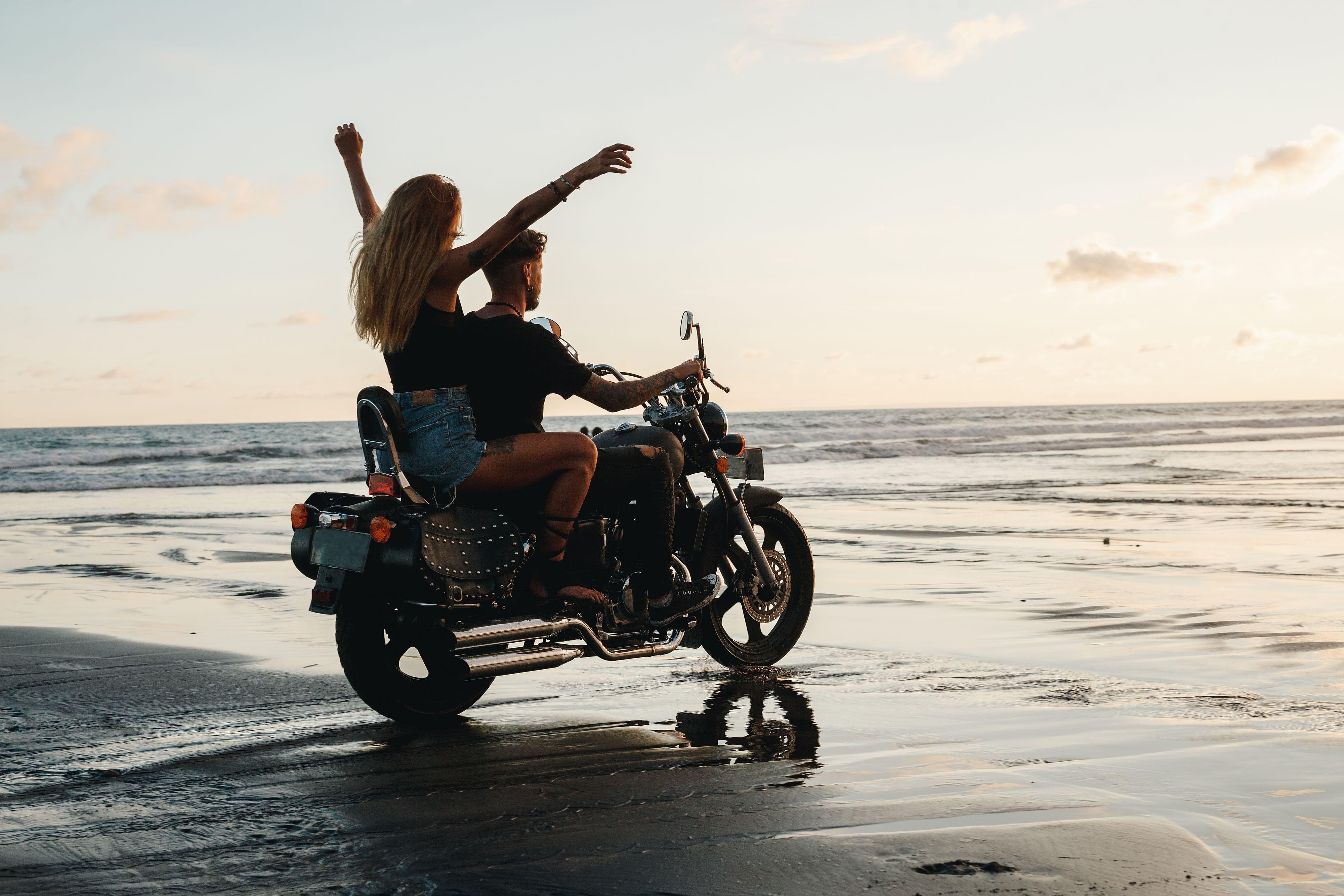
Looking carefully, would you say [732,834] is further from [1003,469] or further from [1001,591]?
[1003,469]

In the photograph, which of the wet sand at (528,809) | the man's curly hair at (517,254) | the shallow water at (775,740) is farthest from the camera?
the man's curly hair at (517,254)

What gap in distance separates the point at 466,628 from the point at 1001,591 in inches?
185

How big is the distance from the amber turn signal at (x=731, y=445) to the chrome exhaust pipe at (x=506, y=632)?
1.27 metres

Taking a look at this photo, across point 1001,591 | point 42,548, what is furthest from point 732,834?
point 42,548

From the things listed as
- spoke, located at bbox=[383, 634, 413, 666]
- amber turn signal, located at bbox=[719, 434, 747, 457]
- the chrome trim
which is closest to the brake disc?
amber turn signal, located at bbox=[719, 434, 747, 457]

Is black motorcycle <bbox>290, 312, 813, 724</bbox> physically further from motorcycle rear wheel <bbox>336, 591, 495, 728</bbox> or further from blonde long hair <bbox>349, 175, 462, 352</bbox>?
blonde long hair <bbox>349, 175, 462, 352</bbox>

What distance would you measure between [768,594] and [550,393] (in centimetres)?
191

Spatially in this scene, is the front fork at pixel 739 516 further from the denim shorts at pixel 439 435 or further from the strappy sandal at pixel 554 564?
the denim shorts at pixel 439 435

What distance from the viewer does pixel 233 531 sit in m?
12.9

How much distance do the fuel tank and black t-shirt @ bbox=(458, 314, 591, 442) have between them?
0.67 metres

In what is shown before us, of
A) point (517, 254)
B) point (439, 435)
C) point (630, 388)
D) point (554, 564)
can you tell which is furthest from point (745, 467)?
point (439, 435)

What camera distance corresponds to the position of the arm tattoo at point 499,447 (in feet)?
14.9

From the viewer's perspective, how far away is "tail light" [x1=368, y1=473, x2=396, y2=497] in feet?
14.3

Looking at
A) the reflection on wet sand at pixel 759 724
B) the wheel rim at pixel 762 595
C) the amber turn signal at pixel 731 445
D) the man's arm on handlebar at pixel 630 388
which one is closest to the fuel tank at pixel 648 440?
the man's arm on handlebar at pixel 630 388
